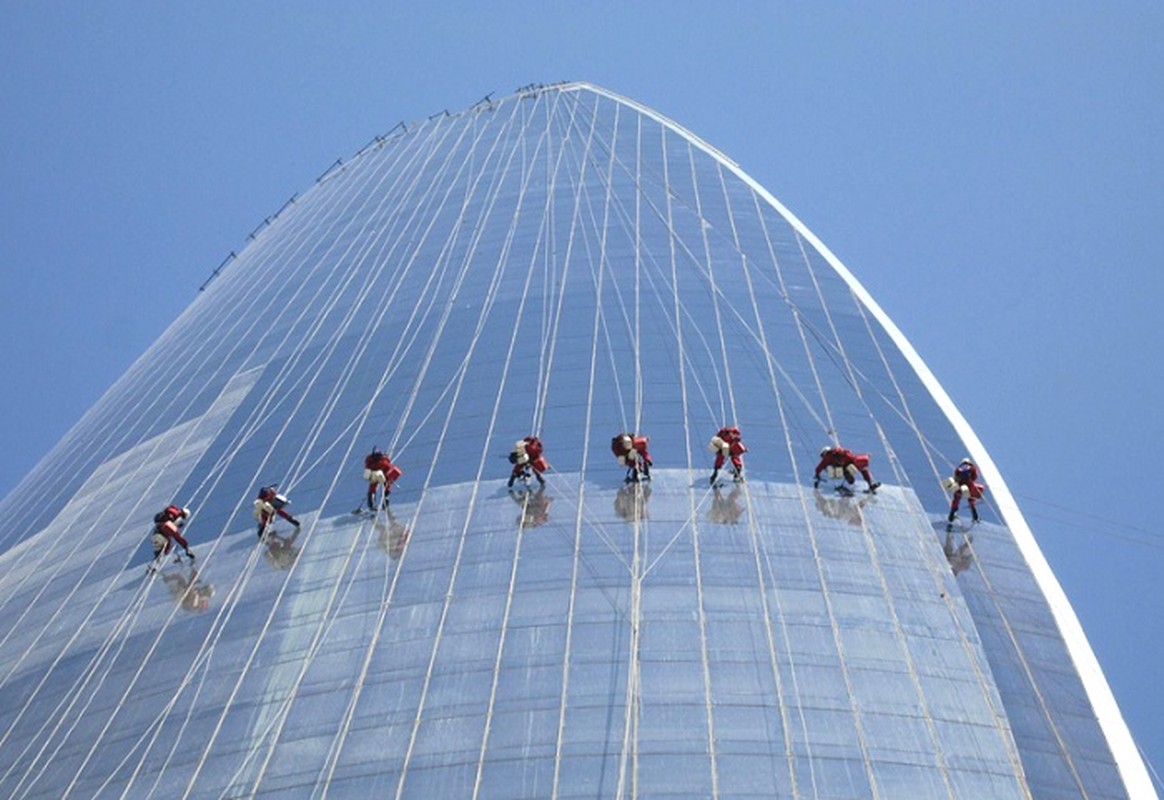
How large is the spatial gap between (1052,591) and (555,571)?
8.84m

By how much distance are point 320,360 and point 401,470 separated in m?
9.64

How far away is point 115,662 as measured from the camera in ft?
96.8

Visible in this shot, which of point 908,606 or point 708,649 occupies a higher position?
point 908,606

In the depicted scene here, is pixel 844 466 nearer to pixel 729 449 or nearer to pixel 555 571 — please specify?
pixel 729 449

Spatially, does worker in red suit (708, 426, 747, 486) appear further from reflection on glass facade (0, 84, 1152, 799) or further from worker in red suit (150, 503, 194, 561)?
worker in red suit (150, 503, 194, 561)

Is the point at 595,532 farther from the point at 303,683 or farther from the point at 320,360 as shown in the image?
the point at 320,360

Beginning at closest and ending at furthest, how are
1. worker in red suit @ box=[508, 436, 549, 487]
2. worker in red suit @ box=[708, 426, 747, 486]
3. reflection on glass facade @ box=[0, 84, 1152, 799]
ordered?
reflection on glass facade @ box=[0, 84, 1152, 799]
worker in red suit @ box=[708, 426, 747, 486]
worker in red suit @ box=[508, 436, 549, 487]

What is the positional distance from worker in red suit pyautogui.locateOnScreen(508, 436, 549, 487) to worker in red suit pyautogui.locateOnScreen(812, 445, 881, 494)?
518 centimetres

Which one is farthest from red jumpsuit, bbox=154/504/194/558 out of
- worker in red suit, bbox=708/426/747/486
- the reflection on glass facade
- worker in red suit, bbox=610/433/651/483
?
worker in red suit, bbox=708/426/747/486

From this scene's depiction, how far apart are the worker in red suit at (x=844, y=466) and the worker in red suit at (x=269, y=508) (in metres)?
10.3

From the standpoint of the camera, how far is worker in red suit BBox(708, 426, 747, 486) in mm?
29828

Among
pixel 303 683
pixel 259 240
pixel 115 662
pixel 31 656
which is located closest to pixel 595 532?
pixel 303 683

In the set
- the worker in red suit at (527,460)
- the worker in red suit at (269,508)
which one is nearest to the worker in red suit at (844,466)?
the worker in red suit at (527,460)

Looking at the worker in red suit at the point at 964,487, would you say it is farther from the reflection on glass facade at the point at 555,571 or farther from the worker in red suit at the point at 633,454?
the worker in red suit at the point at 633,454
